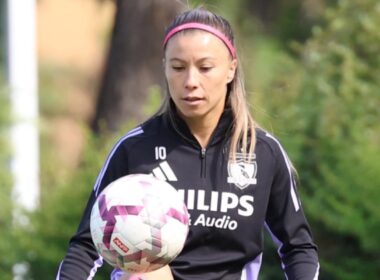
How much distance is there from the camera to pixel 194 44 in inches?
200

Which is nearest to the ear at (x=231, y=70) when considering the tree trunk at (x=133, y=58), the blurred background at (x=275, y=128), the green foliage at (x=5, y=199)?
the blurred background at (x=275, y=128)

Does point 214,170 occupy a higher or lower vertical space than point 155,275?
higher

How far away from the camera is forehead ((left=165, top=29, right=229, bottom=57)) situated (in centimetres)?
507

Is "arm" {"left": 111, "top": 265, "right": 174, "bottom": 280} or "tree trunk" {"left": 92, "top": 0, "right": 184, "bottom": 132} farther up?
"tree trunk" {"left": 92, "top": 0, "right": 184, "bottom": 132}

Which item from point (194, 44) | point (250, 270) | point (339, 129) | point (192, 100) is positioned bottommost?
point (250, 270)

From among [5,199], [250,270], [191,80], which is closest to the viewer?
[191,80]

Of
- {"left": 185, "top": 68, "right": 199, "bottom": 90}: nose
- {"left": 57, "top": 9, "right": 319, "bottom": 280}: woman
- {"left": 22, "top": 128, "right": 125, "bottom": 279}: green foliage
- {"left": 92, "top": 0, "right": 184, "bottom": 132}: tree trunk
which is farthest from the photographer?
{"left": 92, "top": 0, "right": 184, "bottom": 132}: tree trunk

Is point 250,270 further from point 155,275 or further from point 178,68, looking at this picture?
point 178,68

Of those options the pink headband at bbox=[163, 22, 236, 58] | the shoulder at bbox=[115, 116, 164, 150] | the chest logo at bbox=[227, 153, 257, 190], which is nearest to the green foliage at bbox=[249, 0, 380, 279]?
the chest logo at bbox=[227, 153, 257, 190]

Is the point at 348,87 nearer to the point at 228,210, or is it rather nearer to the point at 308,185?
the point at 308,185

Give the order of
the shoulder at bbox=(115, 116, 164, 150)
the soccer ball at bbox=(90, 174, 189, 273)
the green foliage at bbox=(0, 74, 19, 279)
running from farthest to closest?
the green foliage at bbox=(0, 74, 19, 279)
the shoulder at bbox=(115, 116, 164, 150)
the soccer ball at bbox=(90, 174, 189, 273)

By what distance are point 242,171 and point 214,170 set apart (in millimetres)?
123

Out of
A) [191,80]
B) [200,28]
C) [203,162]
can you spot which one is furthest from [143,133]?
[200,28]

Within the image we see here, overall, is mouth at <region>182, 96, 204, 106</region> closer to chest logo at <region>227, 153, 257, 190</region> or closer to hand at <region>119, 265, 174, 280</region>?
chest logo at <region>227, 153, 257, 190</region>
